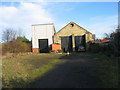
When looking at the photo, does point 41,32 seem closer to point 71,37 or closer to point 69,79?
point 71,37

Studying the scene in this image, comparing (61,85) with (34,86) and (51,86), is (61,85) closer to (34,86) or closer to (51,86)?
(51,86)

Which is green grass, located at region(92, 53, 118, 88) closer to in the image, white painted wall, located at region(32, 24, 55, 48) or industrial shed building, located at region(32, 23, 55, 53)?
industrial shed building, located at region(32, 23, 55, 53)

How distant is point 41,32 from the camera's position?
33.6 m

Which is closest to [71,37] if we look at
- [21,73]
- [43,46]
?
[43,46]

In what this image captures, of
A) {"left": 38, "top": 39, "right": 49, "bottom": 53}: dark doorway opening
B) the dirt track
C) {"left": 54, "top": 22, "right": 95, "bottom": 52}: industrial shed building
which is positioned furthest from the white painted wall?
the dirt track

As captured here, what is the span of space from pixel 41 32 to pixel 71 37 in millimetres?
8086

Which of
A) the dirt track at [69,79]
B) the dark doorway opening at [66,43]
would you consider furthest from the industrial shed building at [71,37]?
the dirt track at [69,79]

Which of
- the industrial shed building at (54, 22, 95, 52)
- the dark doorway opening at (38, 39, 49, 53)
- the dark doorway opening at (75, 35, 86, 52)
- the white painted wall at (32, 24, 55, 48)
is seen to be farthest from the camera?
the white painted wall at (32, 24, 55, 48)

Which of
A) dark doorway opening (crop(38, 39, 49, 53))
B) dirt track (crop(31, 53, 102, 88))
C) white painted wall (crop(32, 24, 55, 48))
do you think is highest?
white painted wall (crop(32, 24, 55, 48))

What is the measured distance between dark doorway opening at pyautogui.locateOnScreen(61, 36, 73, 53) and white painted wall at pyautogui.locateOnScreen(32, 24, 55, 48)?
3.21 meters

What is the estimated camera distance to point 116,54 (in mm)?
13719

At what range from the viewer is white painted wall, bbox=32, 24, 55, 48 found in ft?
108

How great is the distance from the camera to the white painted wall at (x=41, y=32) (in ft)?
108

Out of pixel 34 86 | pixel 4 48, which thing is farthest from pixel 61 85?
pixel 4 48
